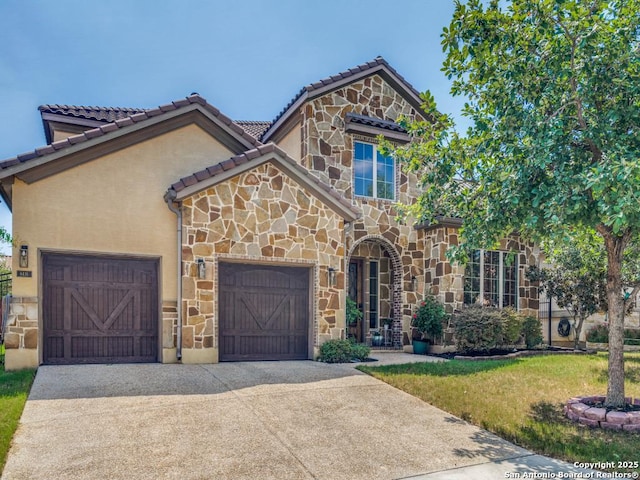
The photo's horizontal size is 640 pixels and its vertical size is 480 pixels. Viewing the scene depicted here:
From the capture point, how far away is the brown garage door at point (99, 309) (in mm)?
9438

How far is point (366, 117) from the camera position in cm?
1395

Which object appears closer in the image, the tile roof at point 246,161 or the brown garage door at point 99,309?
the brown garage door at point 99,309

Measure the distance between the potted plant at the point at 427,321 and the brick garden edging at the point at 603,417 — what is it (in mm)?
6354

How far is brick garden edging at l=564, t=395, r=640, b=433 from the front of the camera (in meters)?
6.20

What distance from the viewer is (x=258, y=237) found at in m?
10.7

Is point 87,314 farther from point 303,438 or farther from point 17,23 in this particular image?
point 17,23

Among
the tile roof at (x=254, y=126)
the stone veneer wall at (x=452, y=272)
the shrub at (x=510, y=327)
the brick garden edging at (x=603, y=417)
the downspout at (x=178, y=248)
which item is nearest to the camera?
the brick garden edging at (x=603, y=417)

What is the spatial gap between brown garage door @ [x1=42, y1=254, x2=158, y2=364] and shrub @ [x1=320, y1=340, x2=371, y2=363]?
390 centimetres

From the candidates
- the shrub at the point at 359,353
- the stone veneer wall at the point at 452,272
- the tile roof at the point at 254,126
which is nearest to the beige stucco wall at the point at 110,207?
the shrub at the point at 359,353

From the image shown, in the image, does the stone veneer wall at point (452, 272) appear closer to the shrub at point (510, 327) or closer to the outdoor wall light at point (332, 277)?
the shrub at point (510, 327)

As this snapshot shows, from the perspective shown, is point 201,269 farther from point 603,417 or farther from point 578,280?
point 578,280

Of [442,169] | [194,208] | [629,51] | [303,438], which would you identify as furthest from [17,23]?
[629,51]

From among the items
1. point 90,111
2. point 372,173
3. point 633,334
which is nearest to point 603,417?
point 372,173

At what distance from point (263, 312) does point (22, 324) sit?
4.97 m
